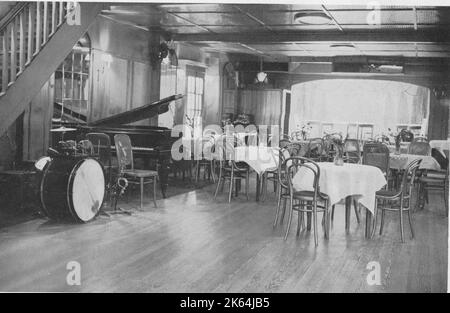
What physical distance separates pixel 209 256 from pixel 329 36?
678 centimetres

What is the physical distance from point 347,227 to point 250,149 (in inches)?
95.4

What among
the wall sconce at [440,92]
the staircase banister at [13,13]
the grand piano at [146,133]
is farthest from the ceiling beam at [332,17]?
the wall sconce at [440,92]

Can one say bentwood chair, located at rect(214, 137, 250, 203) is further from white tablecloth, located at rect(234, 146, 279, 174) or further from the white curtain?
the white curtain

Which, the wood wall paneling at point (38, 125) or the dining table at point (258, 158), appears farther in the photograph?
the dining table at point (258, 158)

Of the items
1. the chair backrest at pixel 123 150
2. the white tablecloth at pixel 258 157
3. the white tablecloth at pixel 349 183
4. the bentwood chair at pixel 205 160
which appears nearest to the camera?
the white tablecloth at pixel 349 183

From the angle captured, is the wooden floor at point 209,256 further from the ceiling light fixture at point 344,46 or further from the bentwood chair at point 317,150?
the ceiling light fixture at point 344,46

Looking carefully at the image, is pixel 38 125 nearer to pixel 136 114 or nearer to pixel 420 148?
pixel 136 114

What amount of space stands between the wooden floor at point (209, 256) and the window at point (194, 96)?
6232 mm

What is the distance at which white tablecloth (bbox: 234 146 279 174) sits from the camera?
7.81m

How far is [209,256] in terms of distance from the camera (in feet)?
15.5

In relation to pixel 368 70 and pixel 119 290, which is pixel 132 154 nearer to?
pixel 119 290

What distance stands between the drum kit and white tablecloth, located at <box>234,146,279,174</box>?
2676 millimetres

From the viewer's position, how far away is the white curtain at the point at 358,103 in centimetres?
1585

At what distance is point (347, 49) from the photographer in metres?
12.5
